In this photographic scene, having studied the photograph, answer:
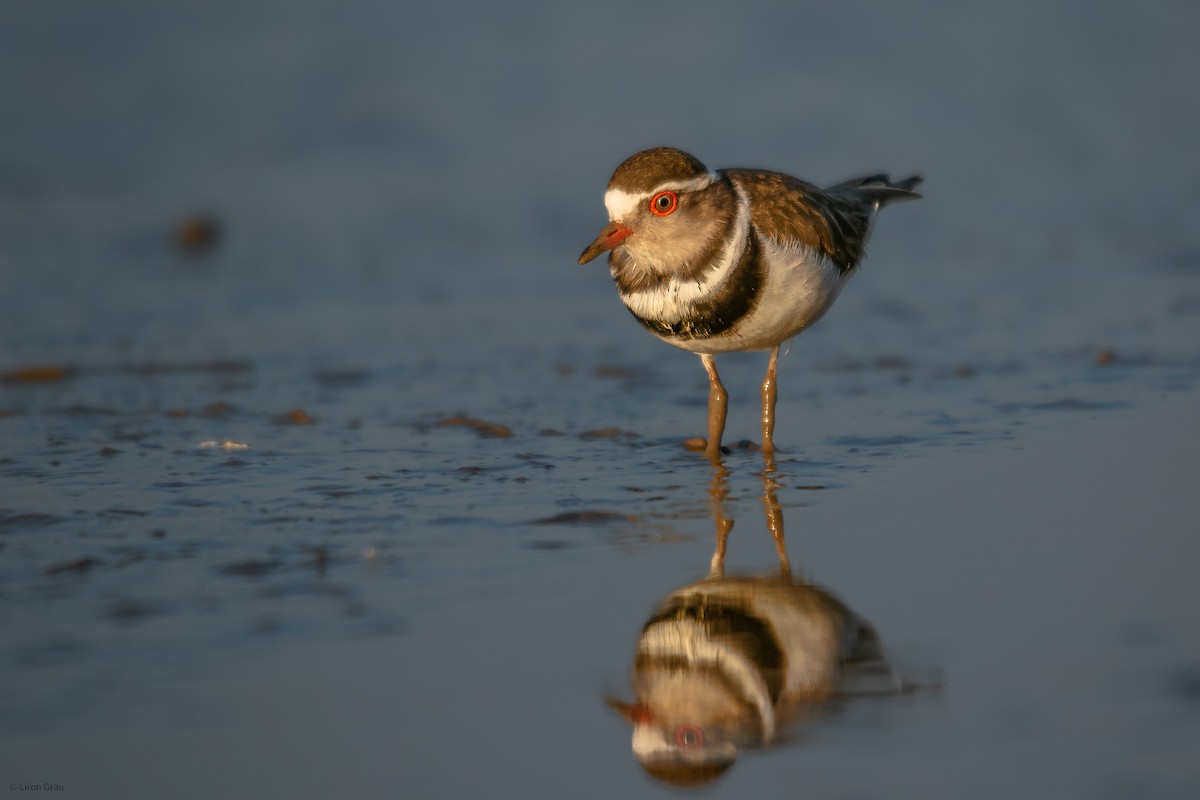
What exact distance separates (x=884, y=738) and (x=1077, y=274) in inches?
258

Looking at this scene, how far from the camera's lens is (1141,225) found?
10438mm

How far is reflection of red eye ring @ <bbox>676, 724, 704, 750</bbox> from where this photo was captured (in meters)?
3.66

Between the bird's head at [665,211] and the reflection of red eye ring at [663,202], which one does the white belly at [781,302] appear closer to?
the bird's head at [665,211]

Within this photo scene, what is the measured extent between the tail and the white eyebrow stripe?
1305 millimetres

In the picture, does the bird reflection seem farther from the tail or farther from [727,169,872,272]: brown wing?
the tail

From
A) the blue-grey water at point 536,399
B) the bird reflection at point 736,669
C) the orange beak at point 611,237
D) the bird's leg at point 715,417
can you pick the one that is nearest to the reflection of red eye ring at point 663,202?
the orange beak at point 611,237

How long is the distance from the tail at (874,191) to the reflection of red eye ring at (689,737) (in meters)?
3.91

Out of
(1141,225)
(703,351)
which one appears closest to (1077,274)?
(1141,225)

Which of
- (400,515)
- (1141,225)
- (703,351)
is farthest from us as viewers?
(1141,225)

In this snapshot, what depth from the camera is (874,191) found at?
24.4 ft

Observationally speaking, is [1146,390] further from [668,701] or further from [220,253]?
[220,253]

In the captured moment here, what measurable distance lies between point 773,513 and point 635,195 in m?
1.47

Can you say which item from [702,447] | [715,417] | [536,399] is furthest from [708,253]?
[536,399]

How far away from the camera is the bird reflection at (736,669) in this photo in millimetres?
3652
